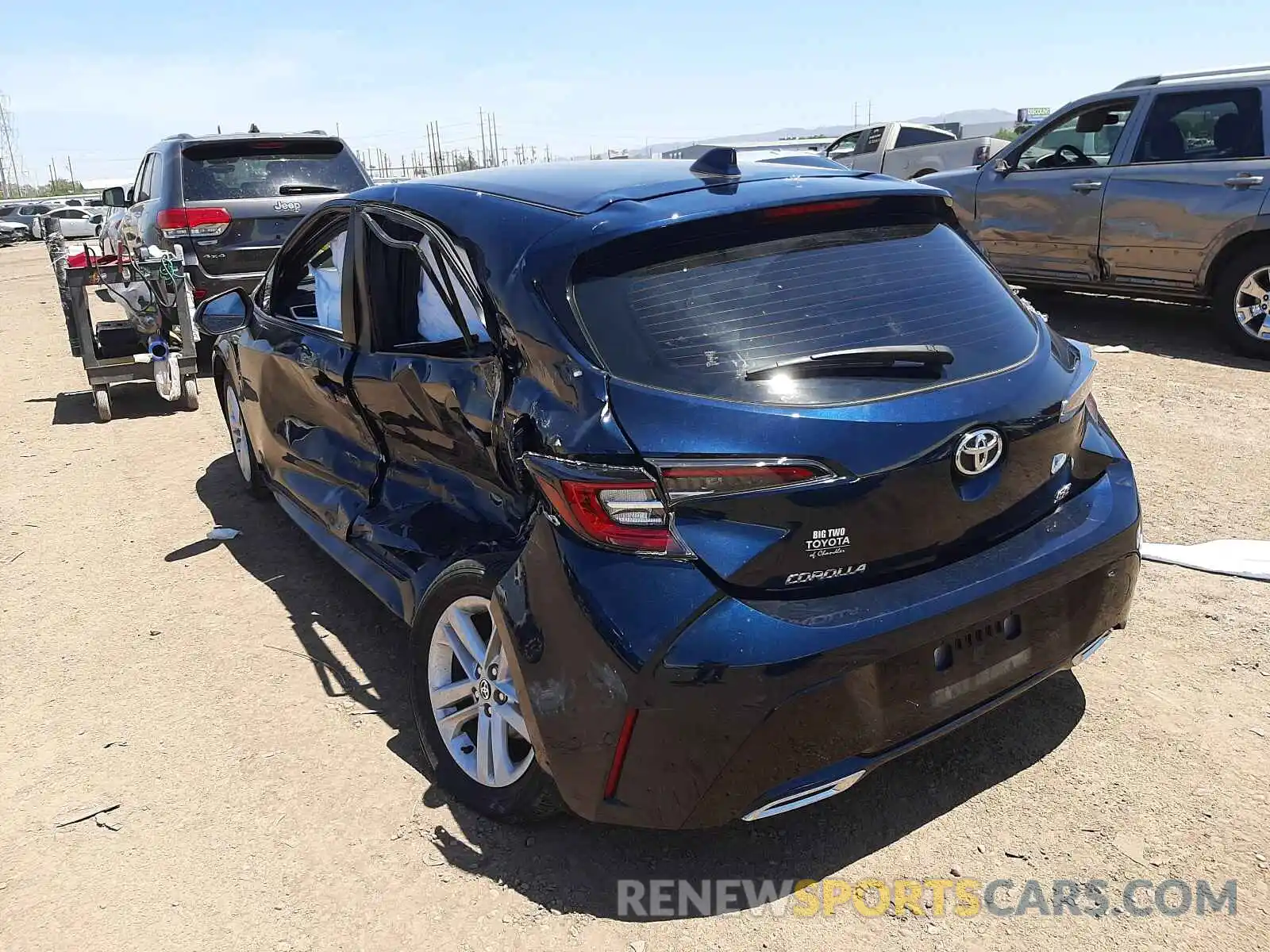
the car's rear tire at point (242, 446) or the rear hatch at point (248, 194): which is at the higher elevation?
the rear hatch at point (248, 194)

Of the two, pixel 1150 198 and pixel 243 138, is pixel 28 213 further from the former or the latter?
pixel 1150 198

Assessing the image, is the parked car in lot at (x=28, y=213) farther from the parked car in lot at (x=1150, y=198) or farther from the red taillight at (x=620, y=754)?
the red taillight at (x=620, y=754)

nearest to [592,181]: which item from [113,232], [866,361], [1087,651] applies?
[866,361]

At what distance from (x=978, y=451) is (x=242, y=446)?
4.41 meters

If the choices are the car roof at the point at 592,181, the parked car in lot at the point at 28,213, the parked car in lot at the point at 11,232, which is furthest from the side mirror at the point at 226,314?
the parked car in lot at the point at 28,213

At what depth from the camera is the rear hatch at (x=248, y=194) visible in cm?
858

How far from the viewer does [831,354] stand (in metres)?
2.48

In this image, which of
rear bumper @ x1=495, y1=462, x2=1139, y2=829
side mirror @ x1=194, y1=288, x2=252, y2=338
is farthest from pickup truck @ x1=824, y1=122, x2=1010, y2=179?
rear bumper @ x1=495, y1=462, x2=1139, y2=829

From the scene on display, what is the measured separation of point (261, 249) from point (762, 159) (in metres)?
6.32

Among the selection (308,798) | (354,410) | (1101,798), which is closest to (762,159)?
(354,410)

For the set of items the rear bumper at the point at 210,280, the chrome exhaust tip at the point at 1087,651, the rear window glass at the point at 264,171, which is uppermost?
the rear window glass at the point at 264,171

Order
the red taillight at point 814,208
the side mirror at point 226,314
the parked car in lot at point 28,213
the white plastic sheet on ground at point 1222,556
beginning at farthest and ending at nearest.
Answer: the parked car in lot at point 28,213 → the side mirror at point 226,314 → the white plastic sheet on ground at point 1222,556 → the red taillight at point 814,208

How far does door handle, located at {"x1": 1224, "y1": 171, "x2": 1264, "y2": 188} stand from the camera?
23.7ft

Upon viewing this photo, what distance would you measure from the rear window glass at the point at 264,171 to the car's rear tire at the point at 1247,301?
279 inches
